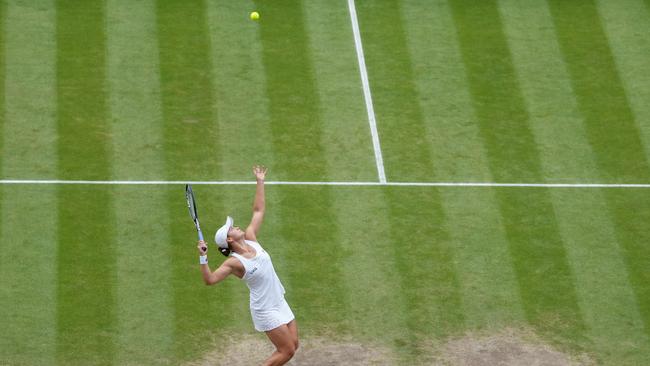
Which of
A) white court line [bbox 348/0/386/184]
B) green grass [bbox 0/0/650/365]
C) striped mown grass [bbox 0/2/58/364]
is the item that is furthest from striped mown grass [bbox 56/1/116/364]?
white court line [bbox 348/0/386/184]

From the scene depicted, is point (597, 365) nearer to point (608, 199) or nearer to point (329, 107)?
point (608, 199)

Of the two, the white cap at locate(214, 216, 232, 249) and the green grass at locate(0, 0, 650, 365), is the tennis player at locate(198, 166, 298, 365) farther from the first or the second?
the green grass at locate(0, 0, 650, 365)

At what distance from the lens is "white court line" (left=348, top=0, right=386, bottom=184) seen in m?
19.9

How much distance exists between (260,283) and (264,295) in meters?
0.15

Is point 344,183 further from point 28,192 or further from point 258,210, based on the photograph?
point 28,192

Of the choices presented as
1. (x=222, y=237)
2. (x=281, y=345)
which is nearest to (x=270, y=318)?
(x=281, y=345)

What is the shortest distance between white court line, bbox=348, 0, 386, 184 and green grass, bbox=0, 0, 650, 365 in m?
0.11

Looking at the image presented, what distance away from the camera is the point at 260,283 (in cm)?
1481

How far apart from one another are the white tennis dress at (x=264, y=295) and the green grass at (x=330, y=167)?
5.05 feet

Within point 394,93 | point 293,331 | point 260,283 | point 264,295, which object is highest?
point 260,283

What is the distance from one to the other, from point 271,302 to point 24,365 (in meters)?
3.22

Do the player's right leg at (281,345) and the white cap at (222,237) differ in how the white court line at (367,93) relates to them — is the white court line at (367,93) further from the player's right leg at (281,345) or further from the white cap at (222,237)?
the white cap at (222,237)

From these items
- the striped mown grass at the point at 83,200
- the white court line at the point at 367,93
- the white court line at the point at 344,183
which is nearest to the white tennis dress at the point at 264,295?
the striped mown grass at the point at 83,200

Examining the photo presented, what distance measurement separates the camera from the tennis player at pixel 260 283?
48.0ft
